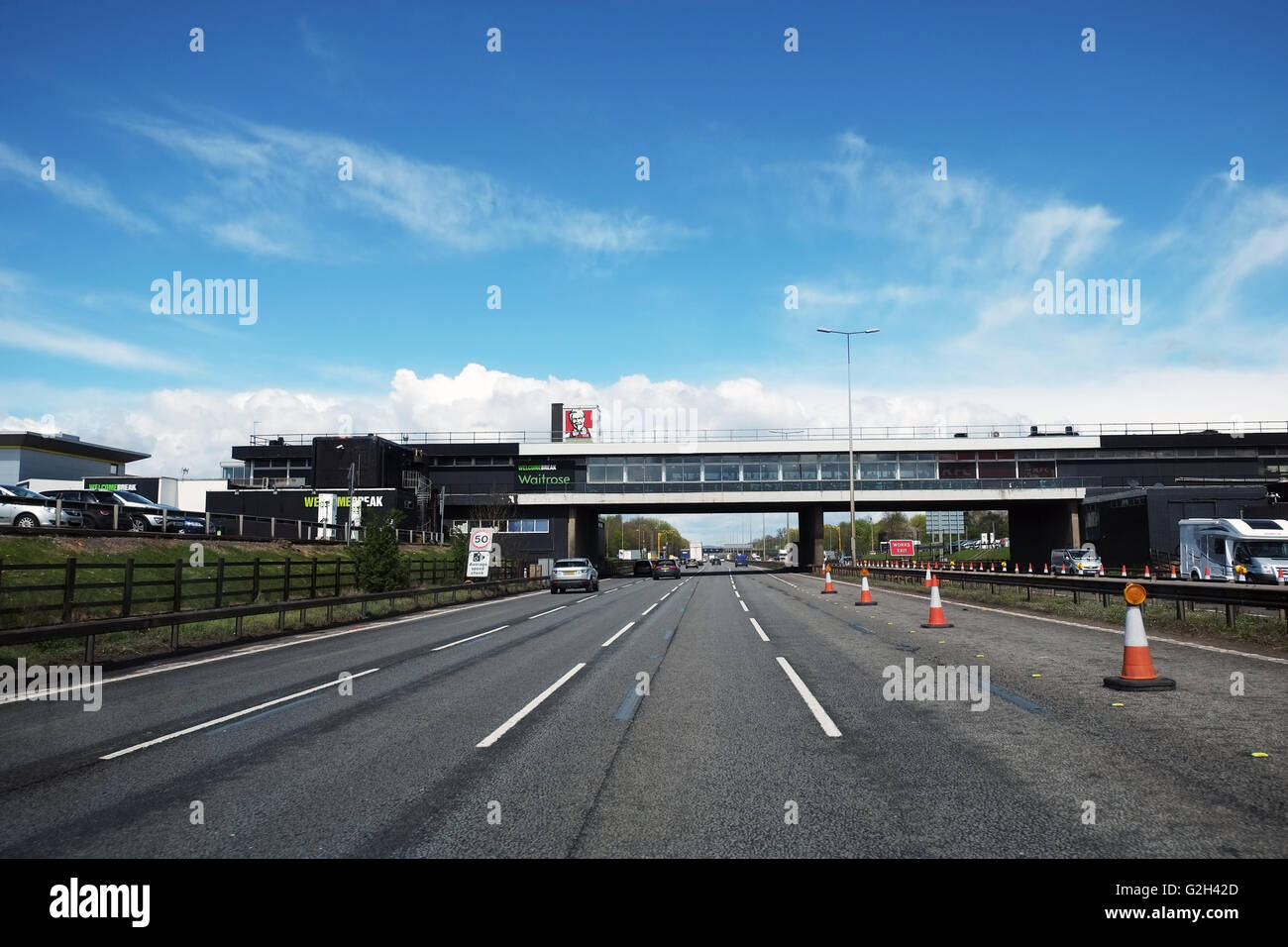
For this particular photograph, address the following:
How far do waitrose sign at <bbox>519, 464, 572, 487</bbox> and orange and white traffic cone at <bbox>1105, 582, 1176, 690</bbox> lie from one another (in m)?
61.4

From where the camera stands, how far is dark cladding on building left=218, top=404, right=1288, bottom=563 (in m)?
65.3

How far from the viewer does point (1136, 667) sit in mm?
9086

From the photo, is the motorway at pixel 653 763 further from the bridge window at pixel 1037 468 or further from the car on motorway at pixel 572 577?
the bridge window at pixel 1037 468

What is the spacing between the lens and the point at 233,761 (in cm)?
656

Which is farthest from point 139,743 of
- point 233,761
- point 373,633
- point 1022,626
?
point 1022,626

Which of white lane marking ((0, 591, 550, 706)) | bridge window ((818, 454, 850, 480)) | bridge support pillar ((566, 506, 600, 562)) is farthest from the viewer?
bridge support pillar ((566, 506, 600, 562))

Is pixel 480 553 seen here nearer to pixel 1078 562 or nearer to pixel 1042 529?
pixel 1078 562

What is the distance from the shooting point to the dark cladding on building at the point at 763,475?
65312 mm

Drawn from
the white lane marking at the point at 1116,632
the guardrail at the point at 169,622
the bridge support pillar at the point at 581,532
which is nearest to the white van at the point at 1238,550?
the white lane marking at the point at 1116,632

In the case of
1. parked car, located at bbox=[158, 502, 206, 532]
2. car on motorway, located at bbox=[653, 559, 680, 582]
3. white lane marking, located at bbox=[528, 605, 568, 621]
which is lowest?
car on motorway, located at bbox=[653, 559, 680, 582]

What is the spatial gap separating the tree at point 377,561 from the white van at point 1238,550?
84.9 feet

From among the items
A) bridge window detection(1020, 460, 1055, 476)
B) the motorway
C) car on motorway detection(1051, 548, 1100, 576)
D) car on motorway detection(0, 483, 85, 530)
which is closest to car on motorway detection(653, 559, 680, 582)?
car on motorway detection(1051, 548, 1100, 576)

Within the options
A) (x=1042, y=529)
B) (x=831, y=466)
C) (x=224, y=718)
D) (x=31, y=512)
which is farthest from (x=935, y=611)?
(x=1042, y=529)

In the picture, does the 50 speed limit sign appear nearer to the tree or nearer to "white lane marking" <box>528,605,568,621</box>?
the tree
